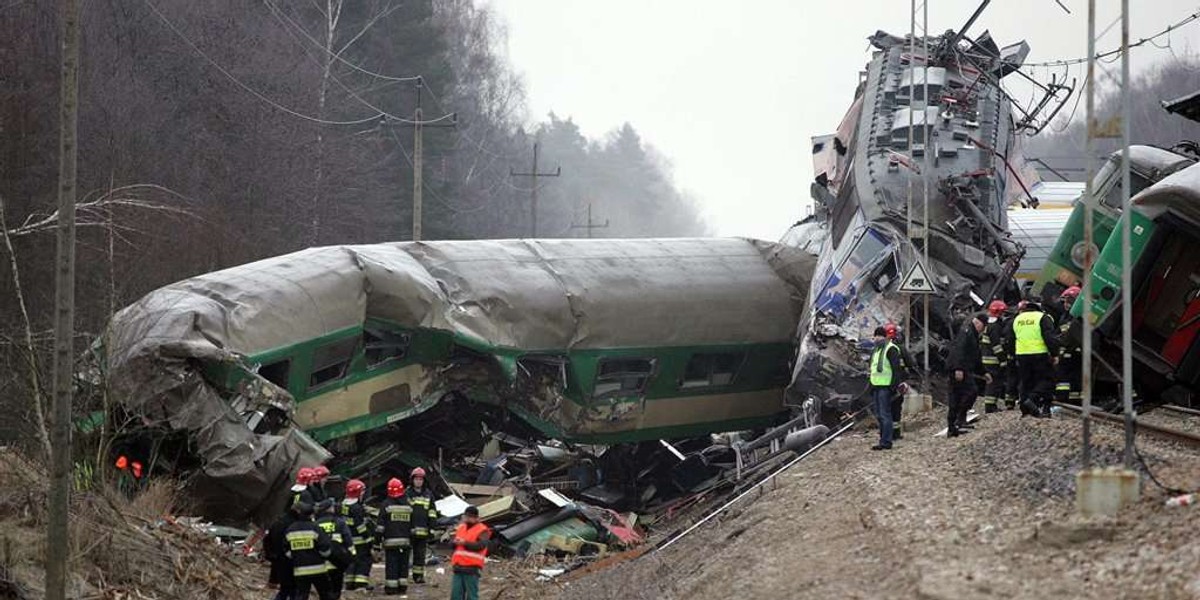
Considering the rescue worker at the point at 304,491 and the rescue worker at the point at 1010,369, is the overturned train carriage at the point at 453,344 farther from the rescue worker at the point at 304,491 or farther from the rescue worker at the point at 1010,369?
the rescue worker at the point at 1010,369

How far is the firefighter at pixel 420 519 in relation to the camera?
51.6 ft

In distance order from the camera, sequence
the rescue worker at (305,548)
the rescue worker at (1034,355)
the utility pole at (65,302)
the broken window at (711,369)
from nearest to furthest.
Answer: the utility pole at (65,302), the rescue worker at (305,548), the rescue worker at (1034,355), the broken window at (711,369)

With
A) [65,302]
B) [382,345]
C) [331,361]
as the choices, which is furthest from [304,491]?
[382,345]

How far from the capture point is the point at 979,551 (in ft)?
32.0

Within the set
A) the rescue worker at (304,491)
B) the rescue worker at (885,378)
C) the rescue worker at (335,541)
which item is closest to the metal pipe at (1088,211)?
the rescue worker at (885,378)

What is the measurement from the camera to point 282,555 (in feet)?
41.8

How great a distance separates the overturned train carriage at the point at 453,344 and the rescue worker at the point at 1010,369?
4535mm

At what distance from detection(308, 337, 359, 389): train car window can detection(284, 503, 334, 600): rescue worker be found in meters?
4.97

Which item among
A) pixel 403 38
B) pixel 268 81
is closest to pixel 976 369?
pixel 268 81

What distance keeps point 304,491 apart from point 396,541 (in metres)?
2.69

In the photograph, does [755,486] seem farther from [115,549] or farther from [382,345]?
[115,549]

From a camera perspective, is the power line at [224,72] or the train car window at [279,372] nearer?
the train car window at [279,372]

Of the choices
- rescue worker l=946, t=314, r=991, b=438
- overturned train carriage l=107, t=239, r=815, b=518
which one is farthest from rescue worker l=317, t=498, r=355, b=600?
rescue worker l=946, t=314, r=991, b=438

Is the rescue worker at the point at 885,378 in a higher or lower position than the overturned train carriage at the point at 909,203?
lower
